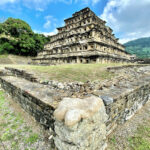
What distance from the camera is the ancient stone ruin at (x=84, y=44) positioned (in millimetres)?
17675

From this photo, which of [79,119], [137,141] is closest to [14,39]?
[79,119]

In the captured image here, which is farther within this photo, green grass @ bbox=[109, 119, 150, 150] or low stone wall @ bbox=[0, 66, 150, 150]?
green grass @ bbox=[109, 119, 150, 150]

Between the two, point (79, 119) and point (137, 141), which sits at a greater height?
point (79, 119)

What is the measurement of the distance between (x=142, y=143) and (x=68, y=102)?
1.95 m

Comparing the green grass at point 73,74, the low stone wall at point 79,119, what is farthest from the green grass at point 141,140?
the green grass at point 73,74

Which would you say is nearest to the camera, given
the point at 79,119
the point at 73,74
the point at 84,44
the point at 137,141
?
the point at 79,119

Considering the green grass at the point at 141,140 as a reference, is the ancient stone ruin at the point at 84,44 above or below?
above

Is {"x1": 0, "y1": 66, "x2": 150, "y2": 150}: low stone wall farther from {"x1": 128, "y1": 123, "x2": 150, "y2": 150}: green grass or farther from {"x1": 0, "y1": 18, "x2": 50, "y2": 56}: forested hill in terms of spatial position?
{"x1": 0, "y1": 18, "x2": 50, "y2": 56}: forested hill

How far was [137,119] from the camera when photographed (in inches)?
108

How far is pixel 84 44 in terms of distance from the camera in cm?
1891

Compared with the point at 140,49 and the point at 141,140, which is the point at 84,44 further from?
the point at 140,49

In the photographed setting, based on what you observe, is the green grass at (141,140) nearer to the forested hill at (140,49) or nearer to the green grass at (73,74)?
the green grass at (73,74)

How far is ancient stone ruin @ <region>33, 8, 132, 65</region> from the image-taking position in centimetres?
1767

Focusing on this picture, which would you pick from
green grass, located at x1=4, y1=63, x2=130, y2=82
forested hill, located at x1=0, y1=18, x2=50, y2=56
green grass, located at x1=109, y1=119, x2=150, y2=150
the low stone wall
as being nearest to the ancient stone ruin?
forested hill, located at x1=0, y1=18, x2=50, y2=56
